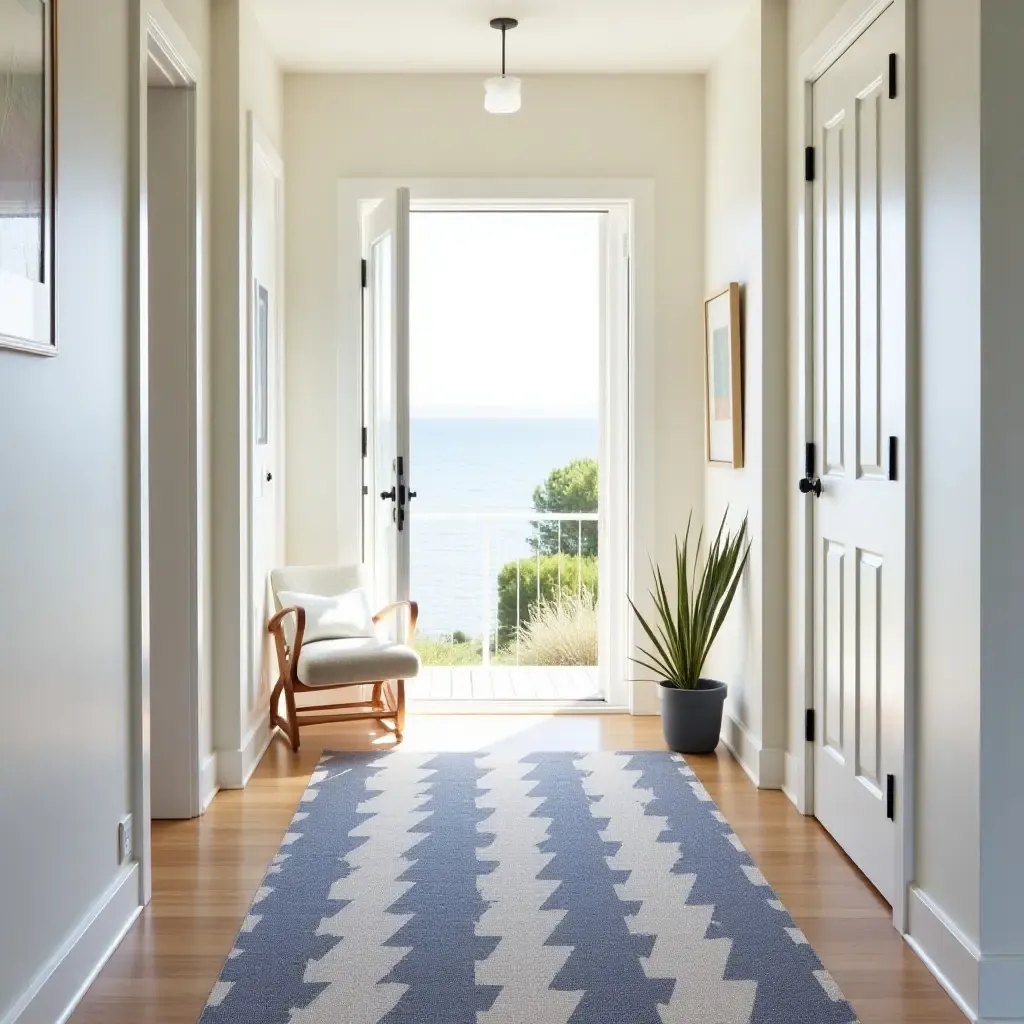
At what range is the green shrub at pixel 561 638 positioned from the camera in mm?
7598

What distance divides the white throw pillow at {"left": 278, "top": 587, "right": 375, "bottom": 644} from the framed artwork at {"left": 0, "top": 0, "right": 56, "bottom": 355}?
255cm

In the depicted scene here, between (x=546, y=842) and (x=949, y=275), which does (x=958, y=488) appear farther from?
(x=546, y=842)

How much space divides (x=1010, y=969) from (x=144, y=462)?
7.71ft

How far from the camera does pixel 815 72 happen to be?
3.88 m

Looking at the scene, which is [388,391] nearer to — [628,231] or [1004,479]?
[628,231]

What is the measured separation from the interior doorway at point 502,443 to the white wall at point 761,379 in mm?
994

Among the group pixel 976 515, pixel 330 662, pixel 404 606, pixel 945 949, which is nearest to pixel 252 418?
pixel 330 662

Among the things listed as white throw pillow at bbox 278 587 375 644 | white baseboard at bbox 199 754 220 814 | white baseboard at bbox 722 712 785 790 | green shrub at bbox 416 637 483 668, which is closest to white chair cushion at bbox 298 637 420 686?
white throw pillow at bbox 278 587 375 644

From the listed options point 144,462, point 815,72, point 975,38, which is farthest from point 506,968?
point 815,72

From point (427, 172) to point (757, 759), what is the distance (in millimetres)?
2865

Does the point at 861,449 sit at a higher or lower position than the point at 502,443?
lower

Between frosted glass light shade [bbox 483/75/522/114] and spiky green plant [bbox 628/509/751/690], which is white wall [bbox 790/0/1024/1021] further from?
frosted glass light shade [bbox 483/75/522/114]

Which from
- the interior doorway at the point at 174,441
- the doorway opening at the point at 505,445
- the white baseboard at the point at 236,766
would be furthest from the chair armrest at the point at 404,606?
the interior doorway at the point at 174,441

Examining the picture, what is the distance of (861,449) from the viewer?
11.3 feet
